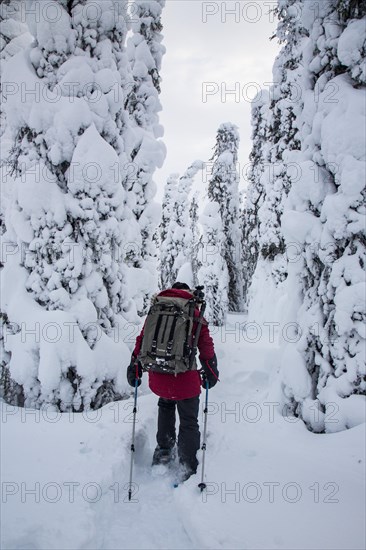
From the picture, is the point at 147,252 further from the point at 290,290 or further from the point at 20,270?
the point at 290,290

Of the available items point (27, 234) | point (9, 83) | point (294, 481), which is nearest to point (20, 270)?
point (27, 234)

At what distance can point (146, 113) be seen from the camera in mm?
13938

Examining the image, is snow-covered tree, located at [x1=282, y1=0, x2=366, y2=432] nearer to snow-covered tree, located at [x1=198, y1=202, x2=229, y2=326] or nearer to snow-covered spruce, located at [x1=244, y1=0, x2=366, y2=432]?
snow-covered spruce, located at [x1=244, y1=0, x2=366, y2=432]

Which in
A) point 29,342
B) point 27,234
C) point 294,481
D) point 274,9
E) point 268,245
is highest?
point 274,9

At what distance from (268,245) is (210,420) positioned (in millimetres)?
11765

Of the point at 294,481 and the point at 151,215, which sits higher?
the point at 151,215

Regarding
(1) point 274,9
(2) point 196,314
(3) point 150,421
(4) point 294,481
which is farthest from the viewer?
(1) point 274,9

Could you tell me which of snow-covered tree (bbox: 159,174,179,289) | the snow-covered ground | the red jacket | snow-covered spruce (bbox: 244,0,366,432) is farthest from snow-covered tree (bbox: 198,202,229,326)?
the red jacket

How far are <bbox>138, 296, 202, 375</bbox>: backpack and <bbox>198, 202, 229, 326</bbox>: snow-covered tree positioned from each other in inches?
672

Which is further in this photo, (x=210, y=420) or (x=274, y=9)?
(x=274, y=9)

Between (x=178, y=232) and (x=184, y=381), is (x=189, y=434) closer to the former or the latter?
(x=184, y=381)

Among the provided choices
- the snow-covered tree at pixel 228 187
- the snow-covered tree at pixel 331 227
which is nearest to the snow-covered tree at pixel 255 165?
the snow-covered tree at pixel 228 187

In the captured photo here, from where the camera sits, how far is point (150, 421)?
552cm

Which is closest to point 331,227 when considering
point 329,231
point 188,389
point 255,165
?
point 329,231
